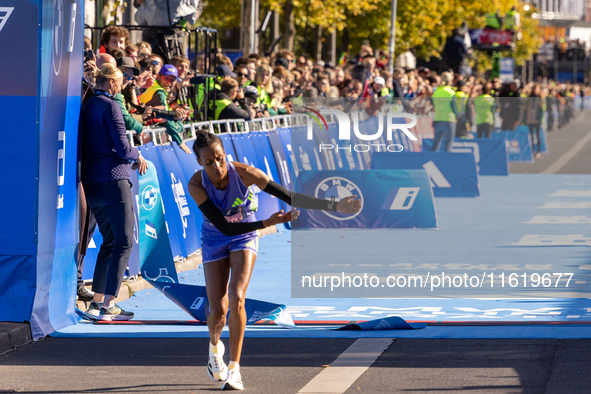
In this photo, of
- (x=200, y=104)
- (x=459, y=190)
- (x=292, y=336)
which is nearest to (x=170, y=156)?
(x=200, y=104)

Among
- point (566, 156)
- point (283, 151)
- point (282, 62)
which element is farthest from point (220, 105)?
point (566, 156)

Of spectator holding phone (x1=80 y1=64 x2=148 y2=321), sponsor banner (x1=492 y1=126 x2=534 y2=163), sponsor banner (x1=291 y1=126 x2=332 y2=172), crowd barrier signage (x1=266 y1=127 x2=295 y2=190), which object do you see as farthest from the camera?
sponsor banner (x1=492 y1=126 x2=534 y2=163)

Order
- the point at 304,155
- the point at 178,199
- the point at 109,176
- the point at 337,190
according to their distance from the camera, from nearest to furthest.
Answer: the point at 109,176
the point at 178,199
the point at 304,155
the point at 337,190

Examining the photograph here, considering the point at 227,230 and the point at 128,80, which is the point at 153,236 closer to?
the point at 128,80

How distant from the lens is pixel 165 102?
430 inches

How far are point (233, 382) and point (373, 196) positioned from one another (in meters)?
7.35

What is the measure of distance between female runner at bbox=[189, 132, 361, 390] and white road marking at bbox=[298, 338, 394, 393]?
505 mm

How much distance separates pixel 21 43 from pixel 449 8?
4395 centimetres

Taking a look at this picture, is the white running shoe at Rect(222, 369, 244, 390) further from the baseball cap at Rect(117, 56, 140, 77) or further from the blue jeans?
the blue jeans

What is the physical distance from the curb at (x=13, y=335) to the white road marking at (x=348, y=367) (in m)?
2.27

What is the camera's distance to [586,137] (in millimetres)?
24094

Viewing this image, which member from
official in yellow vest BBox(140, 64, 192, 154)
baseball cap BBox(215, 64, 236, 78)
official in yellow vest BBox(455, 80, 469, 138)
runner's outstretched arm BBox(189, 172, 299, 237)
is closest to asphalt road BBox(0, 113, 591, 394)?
runner's outstretched arm BBox(189, 172, 299, 237)

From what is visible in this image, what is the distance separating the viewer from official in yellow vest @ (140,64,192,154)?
10.4 meters

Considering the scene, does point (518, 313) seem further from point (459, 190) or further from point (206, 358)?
point (459, 190)
